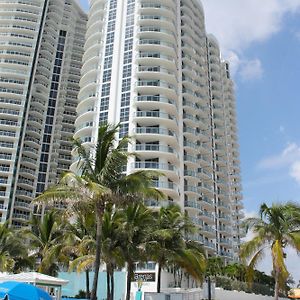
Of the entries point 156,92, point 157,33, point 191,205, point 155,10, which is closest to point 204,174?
point 191,205

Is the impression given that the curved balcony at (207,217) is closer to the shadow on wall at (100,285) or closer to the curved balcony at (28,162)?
the shadow on wall at (100,285)

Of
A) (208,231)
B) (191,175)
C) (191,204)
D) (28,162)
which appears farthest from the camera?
(28,162)

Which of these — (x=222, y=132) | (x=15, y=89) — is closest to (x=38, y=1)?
(x=15, y=89)

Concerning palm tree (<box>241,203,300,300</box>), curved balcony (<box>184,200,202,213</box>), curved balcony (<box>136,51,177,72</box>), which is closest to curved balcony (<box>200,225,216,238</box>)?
curved balcony (<box>184,200,202,213</box>)

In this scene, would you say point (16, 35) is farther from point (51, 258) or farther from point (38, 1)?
point (51, 258)

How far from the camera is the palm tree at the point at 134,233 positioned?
1321 inches

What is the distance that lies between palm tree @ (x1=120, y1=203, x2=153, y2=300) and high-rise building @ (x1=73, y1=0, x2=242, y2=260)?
1243 inches

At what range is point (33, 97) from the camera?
107 m

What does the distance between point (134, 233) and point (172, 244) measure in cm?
540

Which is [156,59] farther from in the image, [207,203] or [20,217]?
[20,217]

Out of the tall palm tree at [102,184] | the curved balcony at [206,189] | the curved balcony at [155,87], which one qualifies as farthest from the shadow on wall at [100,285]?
the curved balcony at [206,189]

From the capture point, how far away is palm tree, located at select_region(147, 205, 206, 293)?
1430 inches

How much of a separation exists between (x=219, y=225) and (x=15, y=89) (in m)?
56.0

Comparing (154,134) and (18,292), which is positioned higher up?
(154,134)
